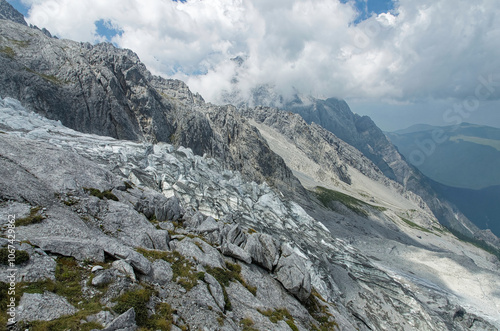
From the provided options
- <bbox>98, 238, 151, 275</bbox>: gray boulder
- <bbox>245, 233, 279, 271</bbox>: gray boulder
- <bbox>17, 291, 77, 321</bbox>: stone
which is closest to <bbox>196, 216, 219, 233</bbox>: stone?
<bbox>245, 233, 279, 271</bbox>: gray boulder

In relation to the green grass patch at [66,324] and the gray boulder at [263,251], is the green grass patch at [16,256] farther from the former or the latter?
the gray boulder at [263,251]

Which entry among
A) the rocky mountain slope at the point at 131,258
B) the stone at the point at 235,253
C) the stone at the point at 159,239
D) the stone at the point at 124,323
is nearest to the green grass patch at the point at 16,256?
the rocky mountain slope at the point at 131,258

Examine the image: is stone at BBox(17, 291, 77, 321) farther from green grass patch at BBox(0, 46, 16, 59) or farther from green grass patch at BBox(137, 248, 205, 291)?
green grass patch at BBox(0, 46, 16, 59)

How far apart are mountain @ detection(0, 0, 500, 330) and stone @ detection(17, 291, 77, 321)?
0.06 m

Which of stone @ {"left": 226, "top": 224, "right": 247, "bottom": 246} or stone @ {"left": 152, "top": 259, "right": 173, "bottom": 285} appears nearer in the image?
stone @ {"left": 152, "top": 259, "right": 173, "bottom": 285}

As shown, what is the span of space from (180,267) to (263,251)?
11.0 m

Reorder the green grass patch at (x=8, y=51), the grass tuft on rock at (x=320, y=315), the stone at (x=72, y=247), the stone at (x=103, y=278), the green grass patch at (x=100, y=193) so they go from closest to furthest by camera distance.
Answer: the stone at (x=103, y=278) → the stone at (x=72, y=247) → the grass tuft on rock at (x=320, y=315) → the green grass patch at (x=100, y=193) → the green grass patch at (x=8, y=51)

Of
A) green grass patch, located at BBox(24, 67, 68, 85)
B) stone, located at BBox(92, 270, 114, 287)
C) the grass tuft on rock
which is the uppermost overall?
green grass patch, located at BBox(24, 67, 68, 85)

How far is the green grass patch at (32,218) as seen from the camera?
1772 centimetres

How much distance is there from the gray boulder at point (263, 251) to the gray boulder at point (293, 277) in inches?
33.5

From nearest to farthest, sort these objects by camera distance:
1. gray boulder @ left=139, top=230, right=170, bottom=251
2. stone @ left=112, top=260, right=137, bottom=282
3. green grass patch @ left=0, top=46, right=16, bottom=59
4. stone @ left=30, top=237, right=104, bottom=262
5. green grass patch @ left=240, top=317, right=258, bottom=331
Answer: stone @ left=30, top=237, right=104, bottom=262 → stone @ left=112, top=260, right=137, bottom=282 → green grass patch @ left=240, top=317, right=258, bottom=331 → gray boulder @ left=139, top=230, right=170, bottom=251 → green grass patch @ left=0, top=46, right=16, bottom=59

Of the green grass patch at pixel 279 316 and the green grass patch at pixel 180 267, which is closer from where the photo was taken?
the green grass patch at pixel 180 267

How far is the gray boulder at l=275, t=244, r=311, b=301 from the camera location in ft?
86.7

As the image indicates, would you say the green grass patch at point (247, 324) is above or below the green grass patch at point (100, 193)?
below
